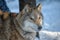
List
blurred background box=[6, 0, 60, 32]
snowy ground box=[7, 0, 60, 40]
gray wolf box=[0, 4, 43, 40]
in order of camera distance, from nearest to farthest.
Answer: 1. gray wolf box=[0, 4, 43, 40]
2. snowy ground box=[7, 0, 60, 40]
3. blurred background box=[6, 0, 60, 32]

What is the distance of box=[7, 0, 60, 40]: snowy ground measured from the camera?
8.89 ft

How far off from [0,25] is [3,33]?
70 mm

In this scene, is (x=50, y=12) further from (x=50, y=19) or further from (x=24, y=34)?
(x=24, y=34)

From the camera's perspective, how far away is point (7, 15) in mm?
1725

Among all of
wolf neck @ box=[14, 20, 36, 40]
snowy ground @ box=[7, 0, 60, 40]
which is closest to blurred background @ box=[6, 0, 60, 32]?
snowy ground @ box=[7, 0, 60, 40]

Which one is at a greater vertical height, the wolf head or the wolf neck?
the wolf head

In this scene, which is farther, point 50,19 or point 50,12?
point 50,12

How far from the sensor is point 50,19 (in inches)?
127

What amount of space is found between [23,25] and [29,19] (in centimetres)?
8

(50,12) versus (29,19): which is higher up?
(29,19)

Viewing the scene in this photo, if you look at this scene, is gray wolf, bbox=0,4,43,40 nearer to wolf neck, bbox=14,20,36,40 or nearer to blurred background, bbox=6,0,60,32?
wolf neck, bbox=14,20,36,40

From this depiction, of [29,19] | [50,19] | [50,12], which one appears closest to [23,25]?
[29,19]

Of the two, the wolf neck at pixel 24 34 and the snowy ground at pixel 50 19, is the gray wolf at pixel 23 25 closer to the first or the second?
the wolf neck at pixel 24 34

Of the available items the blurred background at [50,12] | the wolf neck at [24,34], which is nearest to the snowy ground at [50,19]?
the blurred background at [50,12]
